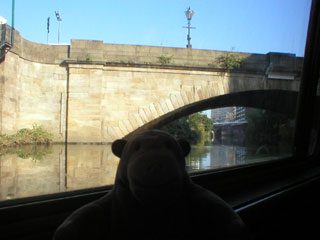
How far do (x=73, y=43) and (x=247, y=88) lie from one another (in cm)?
419

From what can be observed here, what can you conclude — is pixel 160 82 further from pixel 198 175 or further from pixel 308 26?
pixel 198 175

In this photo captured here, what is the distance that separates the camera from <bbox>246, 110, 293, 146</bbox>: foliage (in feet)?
9.71

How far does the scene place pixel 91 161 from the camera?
5.40ft

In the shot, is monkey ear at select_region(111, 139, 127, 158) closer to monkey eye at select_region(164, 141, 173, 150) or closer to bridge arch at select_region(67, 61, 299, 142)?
monkey eye at select_region(164, 141, 173, 150)

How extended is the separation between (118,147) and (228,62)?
480 cm

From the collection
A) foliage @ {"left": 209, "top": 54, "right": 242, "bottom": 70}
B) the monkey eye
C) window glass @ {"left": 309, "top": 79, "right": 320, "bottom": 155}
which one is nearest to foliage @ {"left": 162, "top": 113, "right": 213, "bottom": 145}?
the monkey eye

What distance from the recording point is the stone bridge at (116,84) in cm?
128

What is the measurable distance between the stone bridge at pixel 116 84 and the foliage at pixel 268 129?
352mm

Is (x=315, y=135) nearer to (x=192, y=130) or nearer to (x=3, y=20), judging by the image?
(x=192, y=130)

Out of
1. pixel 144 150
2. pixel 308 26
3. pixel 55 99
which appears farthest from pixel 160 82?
pixel 144 150

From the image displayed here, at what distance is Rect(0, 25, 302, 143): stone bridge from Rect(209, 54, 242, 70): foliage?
42mm

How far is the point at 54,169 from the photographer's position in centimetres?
137

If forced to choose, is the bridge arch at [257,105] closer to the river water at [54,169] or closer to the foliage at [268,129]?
the foliage at [268,129]

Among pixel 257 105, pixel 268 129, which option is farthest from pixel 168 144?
pixel 257 105
